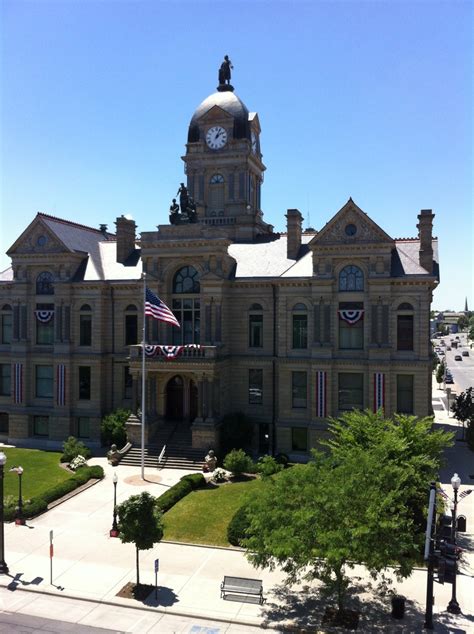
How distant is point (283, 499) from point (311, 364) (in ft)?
73.5

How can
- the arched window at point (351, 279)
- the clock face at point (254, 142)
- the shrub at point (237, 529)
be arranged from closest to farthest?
the shrub at point (237, 529)
the arched window at point (351, 279)
the clock face at point (254, 142)

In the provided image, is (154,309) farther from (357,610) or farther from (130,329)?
(357,610)

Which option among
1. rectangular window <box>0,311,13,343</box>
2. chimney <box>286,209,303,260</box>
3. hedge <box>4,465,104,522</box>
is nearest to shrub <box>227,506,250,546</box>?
hedge <box>4,465,104,522</box>

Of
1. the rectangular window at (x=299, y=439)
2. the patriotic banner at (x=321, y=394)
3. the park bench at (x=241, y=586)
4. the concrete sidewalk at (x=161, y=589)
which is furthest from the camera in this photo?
the rectangular window at (x=299, y=439)

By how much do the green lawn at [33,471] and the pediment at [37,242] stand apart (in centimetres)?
1638

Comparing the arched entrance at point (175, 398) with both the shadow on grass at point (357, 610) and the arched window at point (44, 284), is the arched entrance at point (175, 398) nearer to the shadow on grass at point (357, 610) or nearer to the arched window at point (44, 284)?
the arched window at point (44, 284)

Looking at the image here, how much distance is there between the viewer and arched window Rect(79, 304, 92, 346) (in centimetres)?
4731

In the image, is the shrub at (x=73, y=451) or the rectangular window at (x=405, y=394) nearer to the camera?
the rectangular window at (x=405, y=394)

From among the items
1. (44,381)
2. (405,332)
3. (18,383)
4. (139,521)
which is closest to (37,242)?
(44,381)

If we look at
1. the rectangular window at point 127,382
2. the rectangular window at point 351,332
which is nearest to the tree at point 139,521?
the rectangular window at point 351,332

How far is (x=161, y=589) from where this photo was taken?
2266 centimetres

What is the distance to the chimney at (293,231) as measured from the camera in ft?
150

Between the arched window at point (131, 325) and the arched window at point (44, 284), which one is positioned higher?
the arched window at point (44, 284)

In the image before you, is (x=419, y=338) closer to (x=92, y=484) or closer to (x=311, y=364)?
(x=311, y=364)
